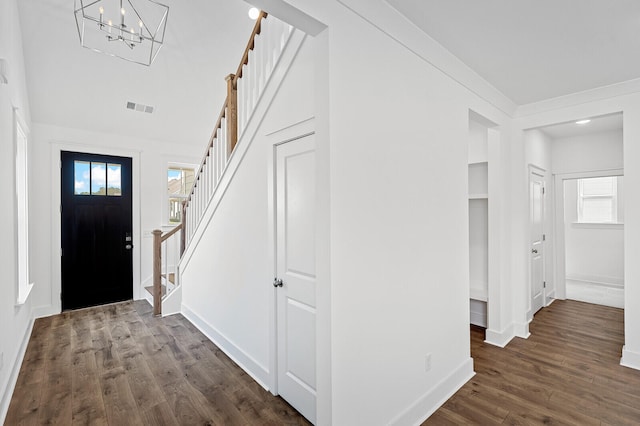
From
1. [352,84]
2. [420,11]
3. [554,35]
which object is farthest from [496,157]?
[352,84]

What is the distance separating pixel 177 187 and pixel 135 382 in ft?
12.3

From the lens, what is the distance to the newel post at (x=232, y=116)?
3.11 metres

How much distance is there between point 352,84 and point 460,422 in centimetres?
230

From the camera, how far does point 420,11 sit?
1899 mm

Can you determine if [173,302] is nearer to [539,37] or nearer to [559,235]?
[539,37]

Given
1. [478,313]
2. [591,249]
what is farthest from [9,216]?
[591,249]

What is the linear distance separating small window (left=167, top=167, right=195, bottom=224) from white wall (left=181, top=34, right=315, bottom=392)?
2.33 m

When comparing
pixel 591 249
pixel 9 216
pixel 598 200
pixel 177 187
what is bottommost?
pixel 591 249

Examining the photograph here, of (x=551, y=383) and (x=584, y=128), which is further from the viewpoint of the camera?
(x=584, y=128)

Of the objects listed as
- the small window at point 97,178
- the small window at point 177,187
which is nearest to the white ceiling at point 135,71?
the small window at point 97,178

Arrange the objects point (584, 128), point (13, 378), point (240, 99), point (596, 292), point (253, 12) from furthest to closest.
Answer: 1. point (596, 292)
2. point (584, 128)
3. point (253, 12)
4. point (240, 99)
5. point (13, 378)

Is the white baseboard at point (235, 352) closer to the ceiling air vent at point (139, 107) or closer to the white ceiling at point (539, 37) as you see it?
the white ceiling at point (539, 37)

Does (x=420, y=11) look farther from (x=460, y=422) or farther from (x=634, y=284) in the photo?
(x=634, y=284)

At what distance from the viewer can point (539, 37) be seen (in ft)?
7.13
